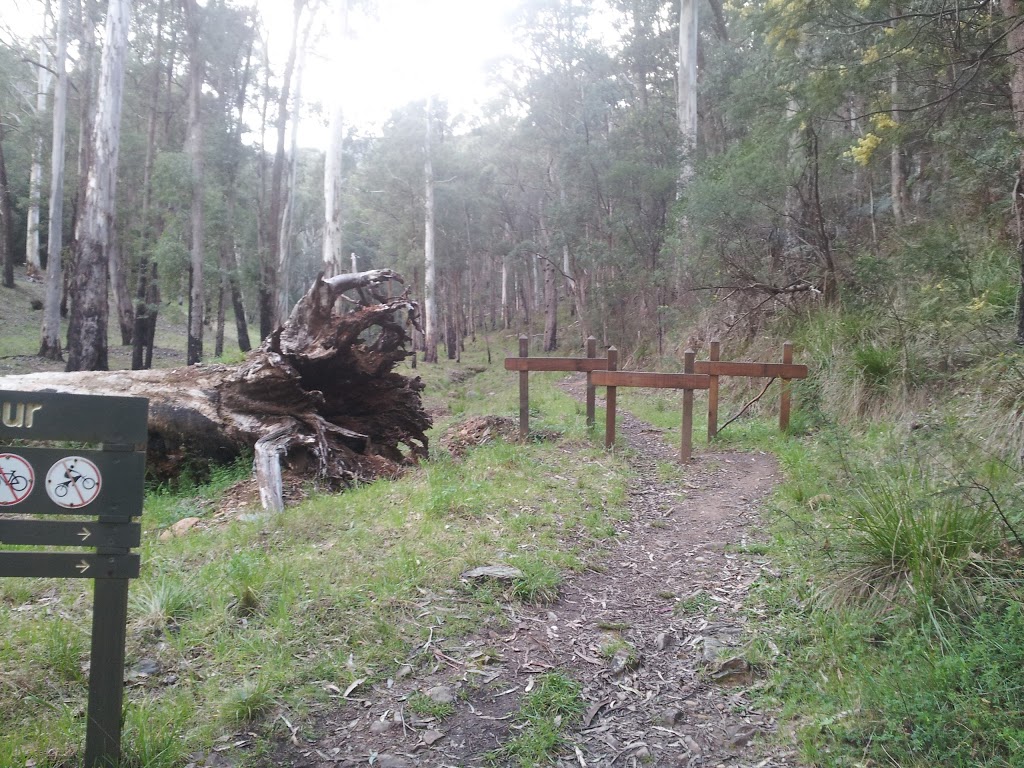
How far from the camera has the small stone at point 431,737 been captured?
3.36 meters

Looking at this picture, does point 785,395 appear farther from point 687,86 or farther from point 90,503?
point 687,86

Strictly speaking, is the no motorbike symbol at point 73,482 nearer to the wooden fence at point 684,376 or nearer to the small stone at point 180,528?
the small stone at point 180,528

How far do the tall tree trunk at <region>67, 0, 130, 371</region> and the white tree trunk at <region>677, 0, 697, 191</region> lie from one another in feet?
50.9

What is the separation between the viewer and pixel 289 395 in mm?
8820

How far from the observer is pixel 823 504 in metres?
5.92

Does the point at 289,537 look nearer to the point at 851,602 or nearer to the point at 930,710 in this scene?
the point at 851,602

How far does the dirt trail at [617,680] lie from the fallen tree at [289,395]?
4.08 metres

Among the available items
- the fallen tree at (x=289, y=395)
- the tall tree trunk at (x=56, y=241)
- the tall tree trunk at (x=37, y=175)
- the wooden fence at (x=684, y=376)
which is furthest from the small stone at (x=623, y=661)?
the tall tree trunk at (x=37, y=175)

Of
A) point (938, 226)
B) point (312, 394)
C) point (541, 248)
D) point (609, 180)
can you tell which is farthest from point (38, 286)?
point (938, 226)

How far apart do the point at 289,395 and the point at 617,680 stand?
6114 millimetres

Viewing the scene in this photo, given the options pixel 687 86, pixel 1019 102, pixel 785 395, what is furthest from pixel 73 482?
pixel 687 86

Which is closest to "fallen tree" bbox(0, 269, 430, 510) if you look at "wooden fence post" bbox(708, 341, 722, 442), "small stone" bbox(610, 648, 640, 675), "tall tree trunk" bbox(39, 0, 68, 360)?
"wooden fence post" bbox(708, 341, 722, 442)

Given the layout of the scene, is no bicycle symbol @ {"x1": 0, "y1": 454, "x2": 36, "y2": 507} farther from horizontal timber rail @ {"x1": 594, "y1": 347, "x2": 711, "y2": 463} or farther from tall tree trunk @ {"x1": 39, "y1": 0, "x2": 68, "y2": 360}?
tall tree trunk @ {"x1": 39, "y1": 0, "x2": 68, "y2": 360}

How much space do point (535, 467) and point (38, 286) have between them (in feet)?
119
